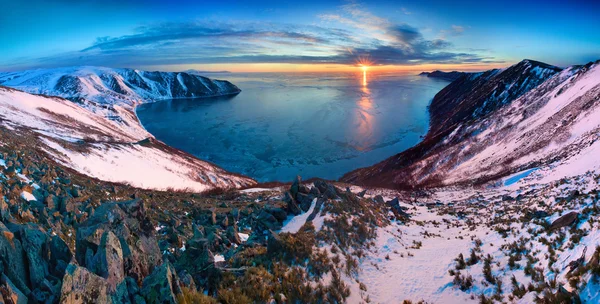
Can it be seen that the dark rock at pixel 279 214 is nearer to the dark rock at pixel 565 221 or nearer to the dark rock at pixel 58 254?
the dark rock at pixel 58 254

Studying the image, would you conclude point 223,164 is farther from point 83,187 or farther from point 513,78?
point 513,78

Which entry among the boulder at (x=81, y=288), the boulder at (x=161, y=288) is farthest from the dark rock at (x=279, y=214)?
the boulder at (x=81, y=288)

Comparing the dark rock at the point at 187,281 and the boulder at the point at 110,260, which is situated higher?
the boulder at the point at 110,260

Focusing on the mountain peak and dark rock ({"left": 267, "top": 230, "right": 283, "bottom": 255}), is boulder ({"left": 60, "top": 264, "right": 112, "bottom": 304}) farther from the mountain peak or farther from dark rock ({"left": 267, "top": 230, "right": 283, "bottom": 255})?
the mountain peak

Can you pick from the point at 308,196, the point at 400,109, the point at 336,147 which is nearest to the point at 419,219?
the point at 308,196

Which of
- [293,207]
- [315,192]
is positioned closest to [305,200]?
[293,207]
